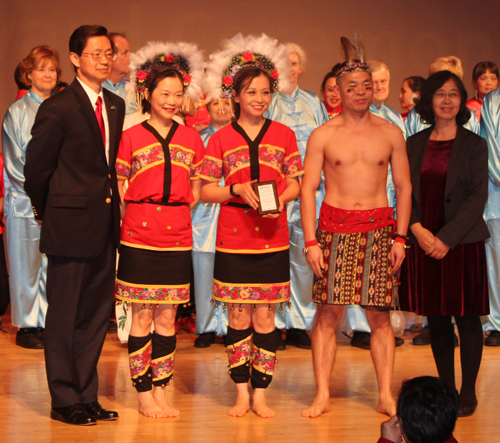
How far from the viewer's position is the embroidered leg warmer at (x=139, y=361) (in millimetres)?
3189

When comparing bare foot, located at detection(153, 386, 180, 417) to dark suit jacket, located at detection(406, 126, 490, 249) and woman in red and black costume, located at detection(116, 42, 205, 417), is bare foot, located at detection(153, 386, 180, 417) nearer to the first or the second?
woman in red and black costume, located at detection(116, 42, 205, 417)

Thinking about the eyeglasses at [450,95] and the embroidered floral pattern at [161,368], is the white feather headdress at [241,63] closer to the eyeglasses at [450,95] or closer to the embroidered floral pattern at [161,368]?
the eyeglasses at [450,95]

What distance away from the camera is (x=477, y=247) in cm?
328

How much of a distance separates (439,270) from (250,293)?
34.8 inches

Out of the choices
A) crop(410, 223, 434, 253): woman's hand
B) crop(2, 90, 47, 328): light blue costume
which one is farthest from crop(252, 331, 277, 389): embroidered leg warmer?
crop(2, 90, 47, 328): light blue costume

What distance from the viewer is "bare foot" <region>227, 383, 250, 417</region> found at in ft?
10.6

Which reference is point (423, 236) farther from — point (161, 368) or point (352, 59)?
point (161, 368)

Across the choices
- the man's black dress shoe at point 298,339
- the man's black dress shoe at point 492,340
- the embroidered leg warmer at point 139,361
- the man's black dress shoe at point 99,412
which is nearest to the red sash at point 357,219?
the embroidered leg warmer at point 139,361

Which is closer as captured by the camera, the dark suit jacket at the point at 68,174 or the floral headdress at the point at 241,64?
the dark suit jacket at the point at 68,174

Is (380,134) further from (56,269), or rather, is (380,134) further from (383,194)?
(56,269)

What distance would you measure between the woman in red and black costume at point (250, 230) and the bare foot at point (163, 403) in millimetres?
268

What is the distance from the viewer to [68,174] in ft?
9.88

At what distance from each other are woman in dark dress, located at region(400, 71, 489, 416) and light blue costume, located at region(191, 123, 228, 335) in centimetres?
162

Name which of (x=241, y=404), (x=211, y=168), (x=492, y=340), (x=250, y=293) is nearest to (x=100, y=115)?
(x=211, y=168)
